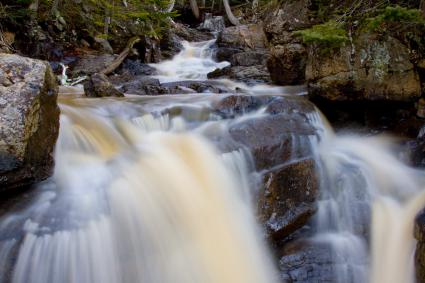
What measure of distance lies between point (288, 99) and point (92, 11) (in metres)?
10.3

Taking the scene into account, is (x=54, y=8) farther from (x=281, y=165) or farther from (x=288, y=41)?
(x=281, y=165)

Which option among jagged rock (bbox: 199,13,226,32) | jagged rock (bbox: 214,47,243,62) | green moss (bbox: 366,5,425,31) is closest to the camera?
green moss (bbox: 366,5,425,31)

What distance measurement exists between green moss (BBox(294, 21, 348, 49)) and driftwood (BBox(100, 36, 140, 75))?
22.6 feet

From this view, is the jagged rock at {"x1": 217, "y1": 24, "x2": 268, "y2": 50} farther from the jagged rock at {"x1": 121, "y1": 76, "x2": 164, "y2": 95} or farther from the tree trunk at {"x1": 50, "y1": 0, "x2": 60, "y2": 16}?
the jagged rock at {"x1": 121, "y1": 76, "x2": 164, "y2": 95}

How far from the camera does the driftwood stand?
1127cm

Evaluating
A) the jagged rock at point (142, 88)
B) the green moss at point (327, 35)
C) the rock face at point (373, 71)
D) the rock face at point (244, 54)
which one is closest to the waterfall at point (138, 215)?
the green moss at point (327, 35)

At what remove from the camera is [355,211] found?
444 cm

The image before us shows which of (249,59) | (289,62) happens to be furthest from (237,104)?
(249,59)

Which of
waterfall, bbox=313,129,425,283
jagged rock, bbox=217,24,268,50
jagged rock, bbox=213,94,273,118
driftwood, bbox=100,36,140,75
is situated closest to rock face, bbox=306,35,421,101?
waterfall, bbox=313,129,425,283

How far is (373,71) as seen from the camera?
585cm

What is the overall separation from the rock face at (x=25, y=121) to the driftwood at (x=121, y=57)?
287 inches

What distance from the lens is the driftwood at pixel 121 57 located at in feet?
37.0

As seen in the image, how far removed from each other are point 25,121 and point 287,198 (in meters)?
2.88

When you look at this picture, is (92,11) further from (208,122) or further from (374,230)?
(374,230)
